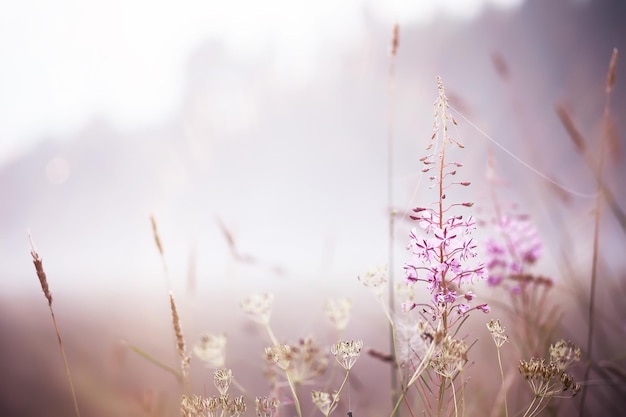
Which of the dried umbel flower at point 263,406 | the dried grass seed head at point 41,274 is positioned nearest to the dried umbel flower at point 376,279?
the dried umbel flower at point 263,406

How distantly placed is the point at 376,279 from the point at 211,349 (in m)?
0.68

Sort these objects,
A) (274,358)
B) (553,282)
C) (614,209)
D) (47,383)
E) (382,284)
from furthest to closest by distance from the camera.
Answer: (47,383), (553,282), (614,209), (382,284), (274,358)

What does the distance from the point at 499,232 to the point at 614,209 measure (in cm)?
72

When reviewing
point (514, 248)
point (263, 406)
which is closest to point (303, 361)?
point (263, 406)

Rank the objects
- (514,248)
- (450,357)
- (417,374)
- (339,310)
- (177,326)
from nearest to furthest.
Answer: (450,357) < (417,374) < (177,326) < (339,310) < (514,248)

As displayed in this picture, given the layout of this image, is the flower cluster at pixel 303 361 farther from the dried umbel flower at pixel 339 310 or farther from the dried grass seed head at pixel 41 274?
the dried grass seed head at pixel 41 274

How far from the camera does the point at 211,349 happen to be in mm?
1666

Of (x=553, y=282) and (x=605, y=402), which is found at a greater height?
(x=553, y=282)

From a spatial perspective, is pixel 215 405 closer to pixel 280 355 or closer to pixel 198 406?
pixel 198 406

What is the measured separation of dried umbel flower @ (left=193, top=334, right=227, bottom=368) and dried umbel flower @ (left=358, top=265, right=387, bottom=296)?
23.5 inches

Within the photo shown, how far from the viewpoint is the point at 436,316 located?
1225mm

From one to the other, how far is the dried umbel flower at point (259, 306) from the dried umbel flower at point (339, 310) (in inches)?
8.5

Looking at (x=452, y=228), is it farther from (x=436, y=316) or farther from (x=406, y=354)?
(x=406, y=354)

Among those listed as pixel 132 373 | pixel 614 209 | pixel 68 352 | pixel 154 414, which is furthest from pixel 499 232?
pixel 68 352
